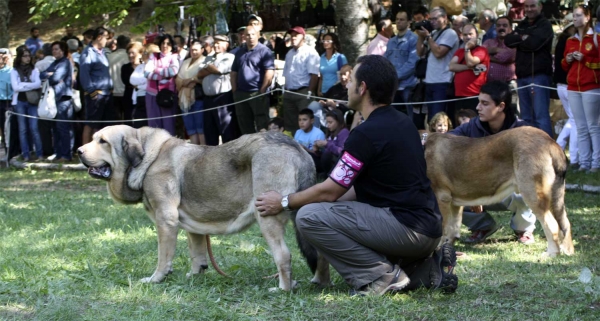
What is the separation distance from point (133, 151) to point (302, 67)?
7515mm

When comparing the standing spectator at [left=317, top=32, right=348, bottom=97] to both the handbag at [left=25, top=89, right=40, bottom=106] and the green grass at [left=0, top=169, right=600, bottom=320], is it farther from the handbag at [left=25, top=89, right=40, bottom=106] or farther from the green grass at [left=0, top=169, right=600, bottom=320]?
the handbag at [left=25, top=89, right=40, bottom=106]

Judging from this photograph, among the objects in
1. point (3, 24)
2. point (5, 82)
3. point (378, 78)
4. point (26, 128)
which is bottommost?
point (26, 128)

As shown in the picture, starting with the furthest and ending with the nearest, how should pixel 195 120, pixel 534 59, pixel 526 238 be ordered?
pixel 195 120 < pixel 534 59 < pixel 526 238

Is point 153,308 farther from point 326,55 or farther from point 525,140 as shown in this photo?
point 326,55

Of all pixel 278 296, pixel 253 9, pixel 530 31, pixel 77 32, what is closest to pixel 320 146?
pixel 530 31

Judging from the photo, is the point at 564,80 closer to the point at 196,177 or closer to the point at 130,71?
the point at 196,177

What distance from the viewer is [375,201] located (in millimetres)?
5848

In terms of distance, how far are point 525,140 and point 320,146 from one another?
478 cm

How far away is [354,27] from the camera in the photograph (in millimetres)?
13914

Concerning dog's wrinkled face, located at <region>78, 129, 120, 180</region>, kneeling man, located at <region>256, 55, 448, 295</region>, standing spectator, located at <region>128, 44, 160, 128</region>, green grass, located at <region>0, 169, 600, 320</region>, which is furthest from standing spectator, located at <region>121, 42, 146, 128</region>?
kneeling man, located at <region>256, 55, 448, 295</region>

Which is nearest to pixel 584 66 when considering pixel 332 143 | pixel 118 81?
pixel 332 143

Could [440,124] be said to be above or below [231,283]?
above

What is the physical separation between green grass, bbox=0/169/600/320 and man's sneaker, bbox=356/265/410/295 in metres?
0.09

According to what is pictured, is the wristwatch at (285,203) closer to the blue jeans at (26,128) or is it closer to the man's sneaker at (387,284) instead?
the man's sneaker at (387,284)
